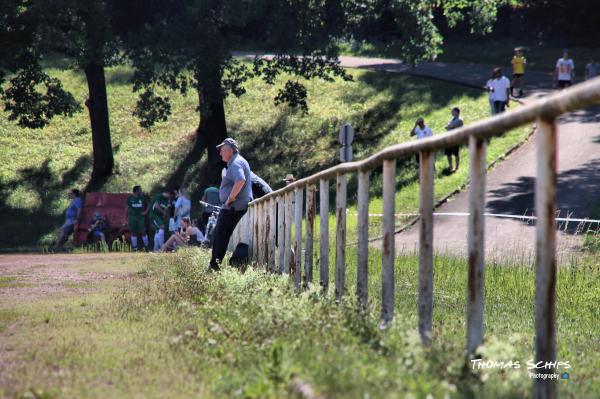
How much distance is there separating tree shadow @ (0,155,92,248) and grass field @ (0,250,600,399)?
874 inches

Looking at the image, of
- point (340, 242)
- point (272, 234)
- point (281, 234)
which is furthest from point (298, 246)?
point (272, 234)

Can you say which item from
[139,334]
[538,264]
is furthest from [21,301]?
[538,264]

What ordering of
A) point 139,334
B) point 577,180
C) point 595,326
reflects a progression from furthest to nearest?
point 577,180 < point 595,326 < point 139,334

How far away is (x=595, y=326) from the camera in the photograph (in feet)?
33.6

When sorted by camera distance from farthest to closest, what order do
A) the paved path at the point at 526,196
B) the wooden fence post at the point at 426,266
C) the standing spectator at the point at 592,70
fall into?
the standing spectator at the point at 592,70
the paved path at the point at 526,196
the wooden fence post at the point at 426,266

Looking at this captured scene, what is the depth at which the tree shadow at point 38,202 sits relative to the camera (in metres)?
32.8

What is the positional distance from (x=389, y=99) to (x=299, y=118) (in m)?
3.35

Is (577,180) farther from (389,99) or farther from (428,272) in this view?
(428,272)

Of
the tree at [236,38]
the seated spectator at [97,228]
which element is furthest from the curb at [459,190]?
the seated spectator at [97,228]

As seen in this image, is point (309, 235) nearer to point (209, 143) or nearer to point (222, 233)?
point (222, 233)

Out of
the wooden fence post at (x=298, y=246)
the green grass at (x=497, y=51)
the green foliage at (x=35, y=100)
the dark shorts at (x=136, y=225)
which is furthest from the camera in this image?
the green grass at (x=497, y=51)

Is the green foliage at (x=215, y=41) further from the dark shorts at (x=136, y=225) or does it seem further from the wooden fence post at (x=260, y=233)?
the wooden fence post at (x=260, y=233)

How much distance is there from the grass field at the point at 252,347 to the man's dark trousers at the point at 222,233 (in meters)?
2.46

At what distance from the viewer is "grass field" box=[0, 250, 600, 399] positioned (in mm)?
5219
